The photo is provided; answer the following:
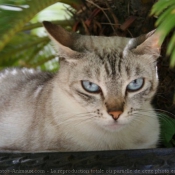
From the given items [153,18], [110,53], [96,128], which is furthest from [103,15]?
[96,128]

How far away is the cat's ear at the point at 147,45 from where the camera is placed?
172 centimetres

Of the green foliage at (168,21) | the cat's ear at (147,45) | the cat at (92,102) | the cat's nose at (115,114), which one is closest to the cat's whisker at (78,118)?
the cat at (92,102)

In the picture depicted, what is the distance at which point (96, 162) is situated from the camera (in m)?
1.55

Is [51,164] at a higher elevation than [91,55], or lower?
lower

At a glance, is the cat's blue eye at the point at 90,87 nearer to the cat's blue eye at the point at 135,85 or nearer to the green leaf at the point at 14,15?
the cat's blue eye at the point at 135,85

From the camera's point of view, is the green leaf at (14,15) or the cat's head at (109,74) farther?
the green leaf at (14,15)

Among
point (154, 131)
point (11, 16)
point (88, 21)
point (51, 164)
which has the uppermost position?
point (11, 16)

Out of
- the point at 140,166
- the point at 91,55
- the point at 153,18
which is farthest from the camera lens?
the point at 153,18

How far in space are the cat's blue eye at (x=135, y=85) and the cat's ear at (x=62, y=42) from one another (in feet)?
0.73

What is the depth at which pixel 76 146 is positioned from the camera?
1.81m

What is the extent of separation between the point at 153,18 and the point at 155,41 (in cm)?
42

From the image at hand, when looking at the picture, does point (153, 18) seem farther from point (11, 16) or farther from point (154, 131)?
point (11, 16)

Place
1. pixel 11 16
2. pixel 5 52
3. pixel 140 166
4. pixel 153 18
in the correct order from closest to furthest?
1. pixel 140 166
2. pixel 11 16
3. pixel 153 18
4. pixel 5 52

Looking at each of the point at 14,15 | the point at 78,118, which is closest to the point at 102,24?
the point at 14,15
